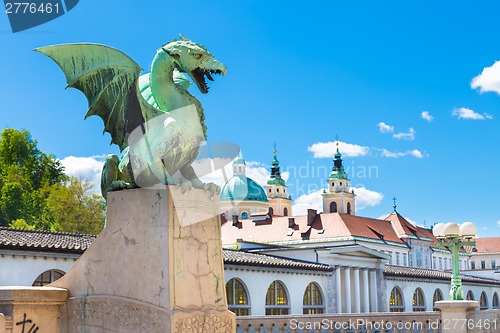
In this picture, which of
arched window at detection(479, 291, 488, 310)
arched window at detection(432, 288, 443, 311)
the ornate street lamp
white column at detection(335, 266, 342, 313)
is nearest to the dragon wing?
the ornate street lamp

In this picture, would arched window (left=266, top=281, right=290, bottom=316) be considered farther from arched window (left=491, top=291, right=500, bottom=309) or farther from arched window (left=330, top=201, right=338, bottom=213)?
arched window (left=330, top=201, right=338, bottom=213)

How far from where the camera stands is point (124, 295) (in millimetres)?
6707

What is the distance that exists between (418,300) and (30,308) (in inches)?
1806

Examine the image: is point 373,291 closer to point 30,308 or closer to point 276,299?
point 276,299

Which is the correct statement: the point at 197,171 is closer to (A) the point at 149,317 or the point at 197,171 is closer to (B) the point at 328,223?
(A) the point at 149,317

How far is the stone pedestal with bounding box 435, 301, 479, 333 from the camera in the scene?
46.4 feet

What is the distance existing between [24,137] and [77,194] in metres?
8.63

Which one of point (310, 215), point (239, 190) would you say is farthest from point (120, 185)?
point (239, 190)

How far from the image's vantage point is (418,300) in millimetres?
50094

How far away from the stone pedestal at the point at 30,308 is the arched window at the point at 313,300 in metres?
33.3

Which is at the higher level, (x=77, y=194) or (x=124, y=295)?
(x=77, y=194)

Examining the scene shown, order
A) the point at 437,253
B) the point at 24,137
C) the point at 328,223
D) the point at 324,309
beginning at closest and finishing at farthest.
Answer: the point at 324,309 → the point at 24,137 → the point at 328,223 → the point at 437,253

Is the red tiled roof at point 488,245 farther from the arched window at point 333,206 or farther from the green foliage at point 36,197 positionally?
the green foliage at point 36,197

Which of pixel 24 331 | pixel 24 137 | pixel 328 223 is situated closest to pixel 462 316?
pixel 24 331
